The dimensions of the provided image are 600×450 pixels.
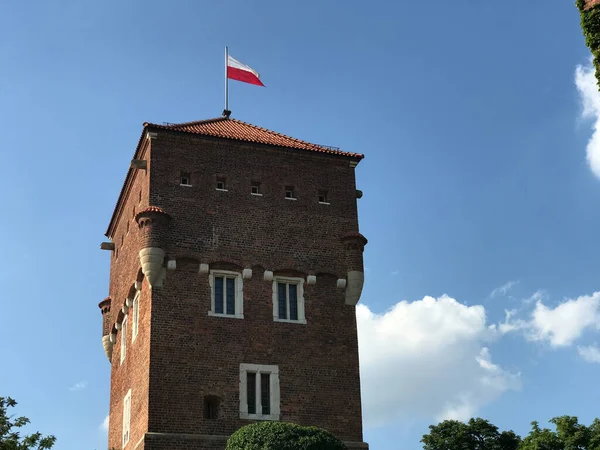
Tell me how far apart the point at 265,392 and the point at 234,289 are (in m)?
3.99

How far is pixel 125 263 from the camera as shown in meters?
41.6

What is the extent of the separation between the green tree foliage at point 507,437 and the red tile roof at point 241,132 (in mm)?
19755

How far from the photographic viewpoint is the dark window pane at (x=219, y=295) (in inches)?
1451

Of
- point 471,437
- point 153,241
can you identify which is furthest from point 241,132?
point 471,437

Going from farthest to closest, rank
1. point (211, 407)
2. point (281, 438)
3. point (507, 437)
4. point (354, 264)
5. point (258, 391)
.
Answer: point (507, 437) → point (354, 264) → point (258, 391) → point (211, 407) → point (281, 438)

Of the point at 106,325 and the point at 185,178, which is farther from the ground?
the point at 185,178

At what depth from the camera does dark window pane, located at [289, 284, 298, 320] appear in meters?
37.8

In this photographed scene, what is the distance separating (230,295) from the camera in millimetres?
37250

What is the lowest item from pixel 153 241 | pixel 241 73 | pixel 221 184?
pixel 153 241

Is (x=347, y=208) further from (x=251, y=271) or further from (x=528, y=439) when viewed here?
(x=528, y=439)

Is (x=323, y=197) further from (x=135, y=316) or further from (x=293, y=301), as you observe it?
(x=135, y=316)

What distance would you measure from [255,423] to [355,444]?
4525 mm

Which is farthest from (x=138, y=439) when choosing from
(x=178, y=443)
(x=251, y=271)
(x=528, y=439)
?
(x=528, y=439)

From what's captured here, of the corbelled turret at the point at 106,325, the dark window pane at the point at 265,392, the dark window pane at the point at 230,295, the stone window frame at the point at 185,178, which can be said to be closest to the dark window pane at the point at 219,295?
the dark window pane at the point at 230,295
